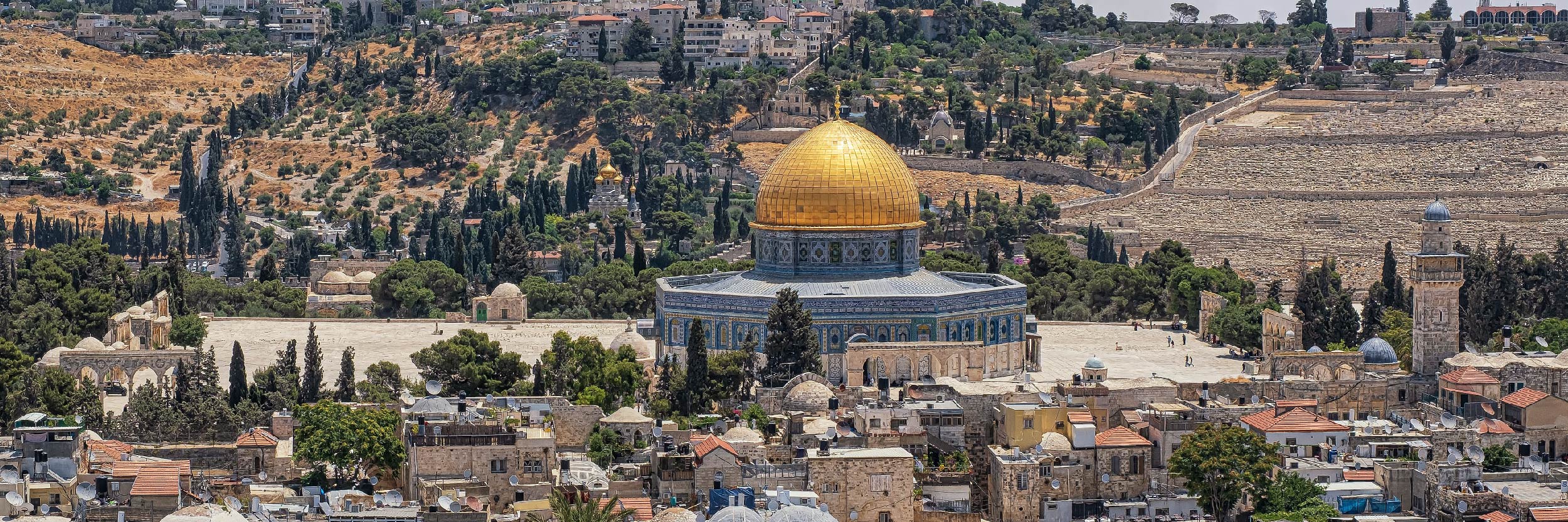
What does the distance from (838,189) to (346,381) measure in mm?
11447

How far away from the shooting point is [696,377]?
183 feet

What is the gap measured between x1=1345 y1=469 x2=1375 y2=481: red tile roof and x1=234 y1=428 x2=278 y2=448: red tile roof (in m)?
16.0

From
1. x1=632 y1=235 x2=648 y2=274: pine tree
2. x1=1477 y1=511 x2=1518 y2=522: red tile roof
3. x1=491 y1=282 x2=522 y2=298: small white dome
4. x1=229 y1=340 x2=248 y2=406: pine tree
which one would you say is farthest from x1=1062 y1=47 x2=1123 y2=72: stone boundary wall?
x1=1477 y1=511 x2=1518 y2=522: red tile roof

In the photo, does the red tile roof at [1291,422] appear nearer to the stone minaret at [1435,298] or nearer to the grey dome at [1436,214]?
the stone minaret at [1435,298]

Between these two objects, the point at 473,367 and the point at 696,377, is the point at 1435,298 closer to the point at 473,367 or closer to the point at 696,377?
the point at 696,377

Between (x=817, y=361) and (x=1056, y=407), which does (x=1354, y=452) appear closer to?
(x=1056, y=407)

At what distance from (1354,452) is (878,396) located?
7.64 metres

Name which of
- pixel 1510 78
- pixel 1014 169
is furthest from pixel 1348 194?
pixel 1510 78

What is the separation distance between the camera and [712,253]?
8500 centimetres

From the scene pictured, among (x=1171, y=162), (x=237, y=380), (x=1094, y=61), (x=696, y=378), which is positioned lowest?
(x=237, y=380)

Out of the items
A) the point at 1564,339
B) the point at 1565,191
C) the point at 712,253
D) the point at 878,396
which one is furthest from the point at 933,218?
the point at 878,396

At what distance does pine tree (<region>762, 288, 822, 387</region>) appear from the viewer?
5759 cm

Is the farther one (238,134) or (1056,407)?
(238,134)

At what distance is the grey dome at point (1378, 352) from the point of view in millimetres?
58219
